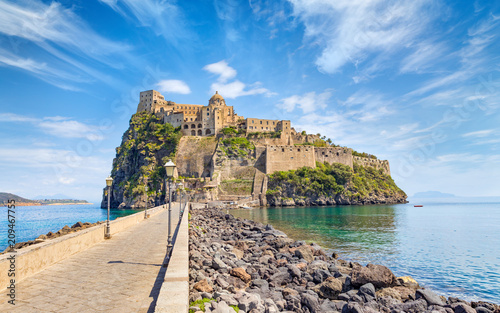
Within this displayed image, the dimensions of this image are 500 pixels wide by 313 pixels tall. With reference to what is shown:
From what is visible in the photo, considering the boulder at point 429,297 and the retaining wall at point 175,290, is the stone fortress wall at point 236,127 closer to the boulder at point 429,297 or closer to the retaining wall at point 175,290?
the boulder at point 429,297

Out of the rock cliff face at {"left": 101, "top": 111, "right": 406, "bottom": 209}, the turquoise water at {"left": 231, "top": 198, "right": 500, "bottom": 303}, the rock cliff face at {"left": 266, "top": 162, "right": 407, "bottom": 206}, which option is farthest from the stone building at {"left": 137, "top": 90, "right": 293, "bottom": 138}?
the turquoise water at {"left": 231, "top": 198, "right": 500, "bottom": 303}

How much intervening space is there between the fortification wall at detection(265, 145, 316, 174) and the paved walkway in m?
59.8

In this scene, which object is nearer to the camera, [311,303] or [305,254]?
[311,303]

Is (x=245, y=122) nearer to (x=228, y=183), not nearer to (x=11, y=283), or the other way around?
(x=228, y=183)

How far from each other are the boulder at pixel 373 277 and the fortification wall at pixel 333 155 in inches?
2699

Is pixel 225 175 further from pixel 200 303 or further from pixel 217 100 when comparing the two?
pixel 200 303

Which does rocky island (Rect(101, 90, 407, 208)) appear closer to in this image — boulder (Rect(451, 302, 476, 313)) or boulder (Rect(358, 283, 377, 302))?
boulder (Rect(358, 283, 377, 302))

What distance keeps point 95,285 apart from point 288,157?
65684 millimetres

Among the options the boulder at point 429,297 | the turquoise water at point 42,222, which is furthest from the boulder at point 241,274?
the turquoise water at point 42,222

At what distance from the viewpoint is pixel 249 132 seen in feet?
249

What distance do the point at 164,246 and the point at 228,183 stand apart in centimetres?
5637

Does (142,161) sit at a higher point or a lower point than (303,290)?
higher

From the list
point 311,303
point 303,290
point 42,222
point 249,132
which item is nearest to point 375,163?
point 249,132

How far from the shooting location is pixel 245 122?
79250 millimetres
